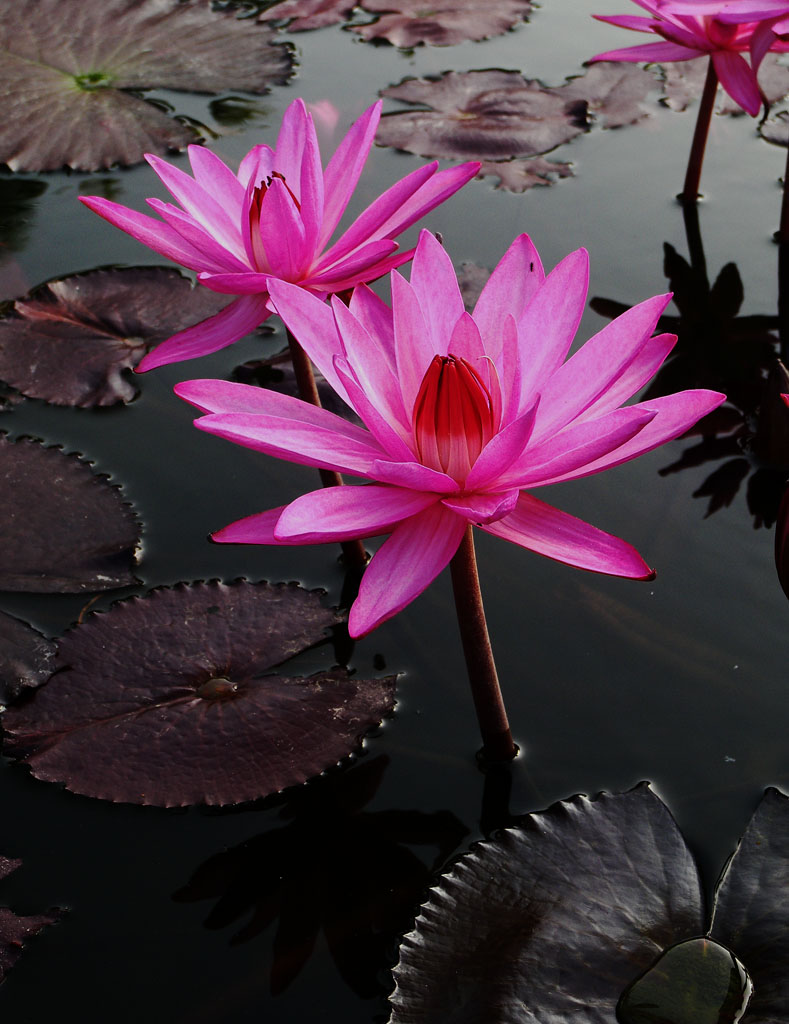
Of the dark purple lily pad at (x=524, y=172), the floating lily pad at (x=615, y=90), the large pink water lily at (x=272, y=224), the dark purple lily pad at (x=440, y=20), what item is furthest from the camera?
the dark purple lily pad at (x=440, y=20)

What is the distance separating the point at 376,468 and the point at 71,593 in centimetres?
77

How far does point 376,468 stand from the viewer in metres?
0.95

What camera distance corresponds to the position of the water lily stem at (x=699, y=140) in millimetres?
2369

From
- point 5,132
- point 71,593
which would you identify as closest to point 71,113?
point 5,132

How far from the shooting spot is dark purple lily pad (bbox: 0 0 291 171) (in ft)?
8.84

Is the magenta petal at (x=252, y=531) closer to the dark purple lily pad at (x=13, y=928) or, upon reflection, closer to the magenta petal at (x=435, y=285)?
the magenta petal at (x=435, y=285)

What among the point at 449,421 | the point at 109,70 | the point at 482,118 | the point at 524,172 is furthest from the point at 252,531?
Result: the point at 109,70

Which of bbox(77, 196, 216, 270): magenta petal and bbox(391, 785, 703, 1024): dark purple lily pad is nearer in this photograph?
bbox(391, 785, 703, 1024): dark purple lily pad

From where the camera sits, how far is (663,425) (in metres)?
1.04

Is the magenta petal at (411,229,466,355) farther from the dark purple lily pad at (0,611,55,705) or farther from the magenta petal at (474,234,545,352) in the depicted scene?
the dark purple lily pad at (0,611,55,705)

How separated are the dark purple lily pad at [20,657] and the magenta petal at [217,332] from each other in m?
0.43

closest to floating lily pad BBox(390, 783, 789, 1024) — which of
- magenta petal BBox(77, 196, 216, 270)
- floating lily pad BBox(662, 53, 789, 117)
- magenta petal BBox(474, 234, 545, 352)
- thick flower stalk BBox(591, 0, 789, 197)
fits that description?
magenta petal BBox(474, 234, 545, 352)

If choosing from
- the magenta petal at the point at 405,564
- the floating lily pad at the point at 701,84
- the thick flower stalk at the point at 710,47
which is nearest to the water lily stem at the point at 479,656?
the magenta petal at the point at 405,564

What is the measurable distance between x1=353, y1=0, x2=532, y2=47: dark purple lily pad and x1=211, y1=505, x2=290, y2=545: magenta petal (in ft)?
8.99
